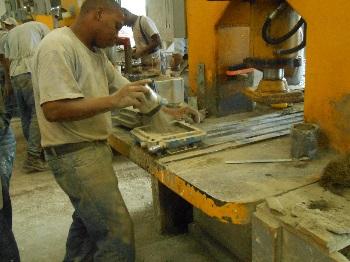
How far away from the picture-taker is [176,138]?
57.9 inches

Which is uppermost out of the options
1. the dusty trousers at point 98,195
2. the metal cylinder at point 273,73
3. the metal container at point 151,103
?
the metal cylinder at point 273,73

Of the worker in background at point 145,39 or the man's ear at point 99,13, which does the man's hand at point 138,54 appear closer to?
the worker in background at point 145,39

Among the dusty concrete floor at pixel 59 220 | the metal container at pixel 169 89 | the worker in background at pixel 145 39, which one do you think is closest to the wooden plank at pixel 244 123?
the metal container at pixel 169 89

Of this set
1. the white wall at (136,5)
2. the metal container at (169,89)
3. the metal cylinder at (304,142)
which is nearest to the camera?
the metal cylinder at (304,142)

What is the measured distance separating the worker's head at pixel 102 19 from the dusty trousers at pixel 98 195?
0.43m

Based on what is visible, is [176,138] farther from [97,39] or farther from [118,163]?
[118,163]

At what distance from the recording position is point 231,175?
1254 millimetres

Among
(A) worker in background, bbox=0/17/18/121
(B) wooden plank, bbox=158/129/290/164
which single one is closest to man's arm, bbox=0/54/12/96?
(A) worker in background, bbox=0/17/18/121

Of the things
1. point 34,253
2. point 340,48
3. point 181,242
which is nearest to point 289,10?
point 340,48

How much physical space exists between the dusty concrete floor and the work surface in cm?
79

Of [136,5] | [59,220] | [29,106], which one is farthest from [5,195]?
[136,5]

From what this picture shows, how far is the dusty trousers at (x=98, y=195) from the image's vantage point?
152cm

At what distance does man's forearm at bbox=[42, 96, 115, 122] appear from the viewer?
4.47 feet

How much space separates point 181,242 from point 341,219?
1338 mm
